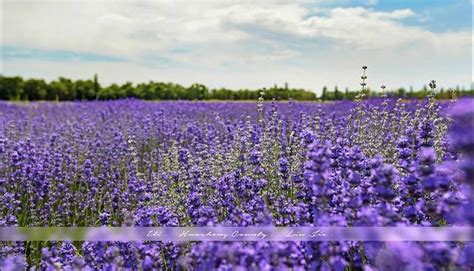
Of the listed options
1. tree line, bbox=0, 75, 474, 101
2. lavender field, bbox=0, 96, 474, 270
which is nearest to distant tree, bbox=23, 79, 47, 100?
tree line, bbox=0, 75, 474, 101

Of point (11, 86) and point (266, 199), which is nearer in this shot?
point (266, 199)

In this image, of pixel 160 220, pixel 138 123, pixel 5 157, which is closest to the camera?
pixel 160 220

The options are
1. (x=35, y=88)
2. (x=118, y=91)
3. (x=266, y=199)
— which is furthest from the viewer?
(x=35, y=88)

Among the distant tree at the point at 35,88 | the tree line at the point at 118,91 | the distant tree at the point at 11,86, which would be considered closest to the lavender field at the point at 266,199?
the tree line at the point at 118,91

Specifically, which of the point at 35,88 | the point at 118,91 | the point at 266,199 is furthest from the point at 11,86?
the point at 266,199

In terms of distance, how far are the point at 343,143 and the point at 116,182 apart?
2674mm

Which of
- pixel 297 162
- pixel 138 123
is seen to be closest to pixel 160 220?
pixel 297 162

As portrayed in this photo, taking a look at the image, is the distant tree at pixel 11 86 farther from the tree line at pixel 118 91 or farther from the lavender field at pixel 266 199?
the lavender field at pixel 266 199

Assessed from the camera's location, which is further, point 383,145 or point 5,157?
point 5,157

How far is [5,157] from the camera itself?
5230mm

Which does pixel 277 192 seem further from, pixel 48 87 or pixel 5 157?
pixel 48 87

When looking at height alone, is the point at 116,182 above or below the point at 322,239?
below

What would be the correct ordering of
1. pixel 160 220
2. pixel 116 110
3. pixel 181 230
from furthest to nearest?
pixel 116 110 < pixel 160 220 < pixel 181 230

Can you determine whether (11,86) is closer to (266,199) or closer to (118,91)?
(118,91)
